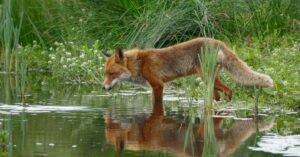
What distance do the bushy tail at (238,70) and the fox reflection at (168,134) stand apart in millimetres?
1872

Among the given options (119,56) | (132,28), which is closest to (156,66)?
(119,56)

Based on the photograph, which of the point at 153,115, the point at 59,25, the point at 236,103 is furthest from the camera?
the point at 59,25

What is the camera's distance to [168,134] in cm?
942

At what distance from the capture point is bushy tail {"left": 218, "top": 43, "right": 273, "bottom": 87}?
40.0 feet

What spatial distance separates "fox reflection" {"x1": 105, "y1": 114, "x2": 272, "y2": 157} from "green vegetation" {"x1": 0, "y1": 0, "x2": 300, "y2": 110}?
5.06m

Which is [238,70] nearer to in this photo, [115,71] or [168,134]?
[115,71]

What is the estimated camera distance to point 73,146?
840 cm

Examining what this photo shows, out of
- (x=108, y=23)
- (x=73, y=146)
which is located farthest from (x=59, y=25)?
(x=73, y=146)

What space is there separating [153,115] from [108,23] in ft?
25.3

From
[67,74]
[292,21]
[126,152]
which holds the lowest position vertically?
[126,152]

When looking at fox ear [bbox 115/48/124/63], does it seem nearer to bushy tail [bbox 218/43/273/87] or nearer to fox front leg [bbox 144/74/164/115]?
fox front leg [bbox 144/74/164/115]

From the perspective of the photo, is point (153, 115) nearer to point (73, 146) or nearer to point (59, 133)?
point (59, 133)

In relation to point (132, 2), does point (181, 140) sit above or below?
below

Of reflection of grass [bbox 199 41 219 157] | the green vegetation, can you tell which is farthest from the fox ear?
the green vegetation
